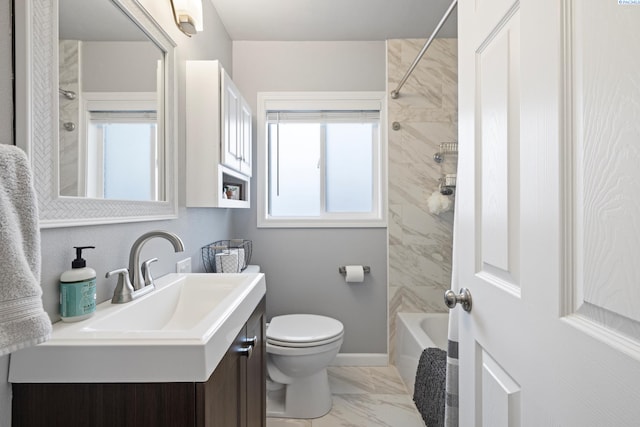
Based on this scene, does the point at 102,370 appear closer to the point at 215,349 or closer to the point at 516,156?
the point at 215,349

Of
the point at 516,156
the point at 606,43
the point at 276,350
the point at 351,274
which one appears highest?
the point at 606,43

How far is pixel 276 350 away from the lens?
1.77m

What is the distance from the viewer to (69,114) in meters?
0.88

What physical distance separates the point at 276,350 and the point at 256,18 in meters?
2.03

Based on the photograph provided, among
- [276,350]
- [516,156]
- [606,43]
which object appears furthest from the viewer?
[276,350]

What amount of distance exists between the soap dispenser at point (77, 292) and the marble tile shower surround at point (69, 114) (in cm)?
18

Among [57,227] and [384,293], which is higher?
[57,227]

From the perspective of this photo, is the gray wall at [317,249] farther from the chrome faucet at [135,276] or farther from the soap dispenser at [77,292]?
the soap dispenser at [77,292]

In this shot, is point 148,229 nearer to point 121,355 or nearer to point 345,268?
point 121,355

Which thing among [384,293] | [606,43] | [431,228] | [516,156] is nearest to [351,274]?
[384,293]

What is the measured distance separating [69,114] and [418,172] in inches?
82.2

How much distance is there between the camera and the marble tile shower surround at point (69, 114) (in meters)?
0.85

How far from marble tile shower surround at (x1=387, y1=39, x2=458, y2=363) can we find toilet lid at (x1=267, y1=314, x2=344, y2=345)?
653mm

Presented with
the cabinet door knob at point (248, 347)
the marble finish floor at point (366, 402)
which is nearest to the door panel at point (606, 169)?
the cabinet door knob at point (248, 347)
